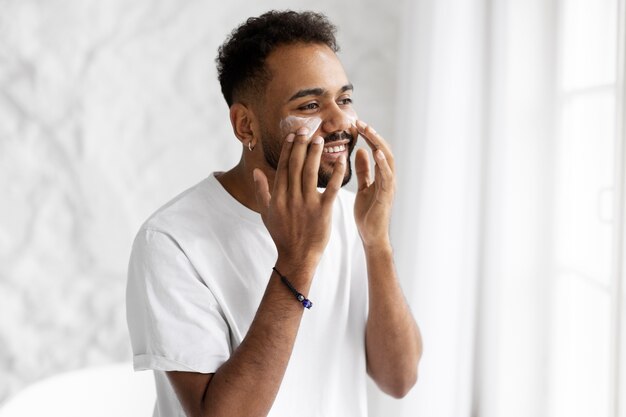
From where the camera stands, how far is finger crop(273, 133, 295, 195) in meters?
1.17

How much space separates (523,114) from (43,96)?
122 cm

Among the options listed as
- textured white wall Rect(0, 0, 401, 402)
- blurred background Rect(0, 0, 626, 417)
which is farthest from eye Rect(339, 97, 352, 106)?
textured white wall Rect(0, 0, 401, 402)

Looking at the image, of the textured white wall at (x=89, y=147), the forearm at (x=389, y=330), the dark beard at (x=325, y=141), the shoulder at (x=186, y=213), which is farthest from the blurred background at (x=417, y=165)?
the shoulder at (x=186, y=213)

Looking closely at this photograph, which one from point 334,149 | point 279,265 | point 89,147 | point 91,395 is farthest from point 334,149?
point 89,147

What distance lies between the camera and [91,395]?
154cm

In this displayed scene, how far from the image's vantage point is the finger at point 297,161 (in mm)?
1157

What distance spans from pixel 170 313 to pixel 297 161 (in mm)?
301

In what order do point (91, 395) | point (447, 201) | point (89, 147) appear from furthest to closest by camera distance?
point (89, 147)
point (447, 201)
point (91, 395)

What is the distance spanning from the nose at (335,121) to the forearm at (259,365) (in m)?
0.25

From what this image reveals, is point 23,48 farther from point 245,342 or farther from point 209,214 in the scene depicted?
point 245,342

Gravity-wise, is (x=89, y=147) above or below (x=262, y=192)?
above

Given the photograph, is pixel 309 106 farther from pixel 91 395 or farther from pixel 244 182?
pixel 91 395

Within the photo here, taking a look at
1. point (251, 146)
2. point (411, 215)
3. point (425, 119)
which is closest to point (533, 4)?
point (425, 119)

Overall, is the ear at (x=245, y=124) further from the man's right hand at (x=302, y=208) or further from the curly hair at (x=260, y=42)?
the man's right hand at (x=302, y=208)
